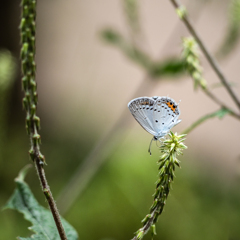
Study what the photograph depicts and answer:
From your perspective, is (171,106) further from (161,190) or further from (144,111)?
(161,190)

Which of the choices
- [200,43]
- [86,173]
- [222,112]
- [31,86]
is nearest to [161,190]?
[31,86]

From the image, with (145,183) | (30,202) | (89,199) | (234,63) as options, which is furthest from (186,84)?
(30,202)

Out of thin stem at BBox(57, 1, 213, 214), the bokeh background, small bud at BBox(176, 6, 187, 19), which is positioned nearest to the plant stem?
small bud at BBox(176, 6, 187, 19)

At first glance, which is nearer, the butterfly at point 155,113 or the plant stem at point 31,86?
the plant stem at point 31,86

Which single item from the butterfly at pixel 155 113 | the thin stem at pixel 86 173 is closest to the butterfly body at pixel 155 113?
the butterfly at pixel 155 113

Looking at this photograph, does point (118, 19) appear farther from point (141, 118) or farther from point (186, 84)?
point (141, 118)

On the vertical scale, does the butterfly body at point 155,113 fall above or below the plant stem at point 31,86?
above

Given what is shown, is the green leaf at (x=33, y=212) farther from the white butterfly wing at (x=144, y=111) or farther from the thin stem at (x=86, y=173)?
the thin stem at (x=86, y=173)
